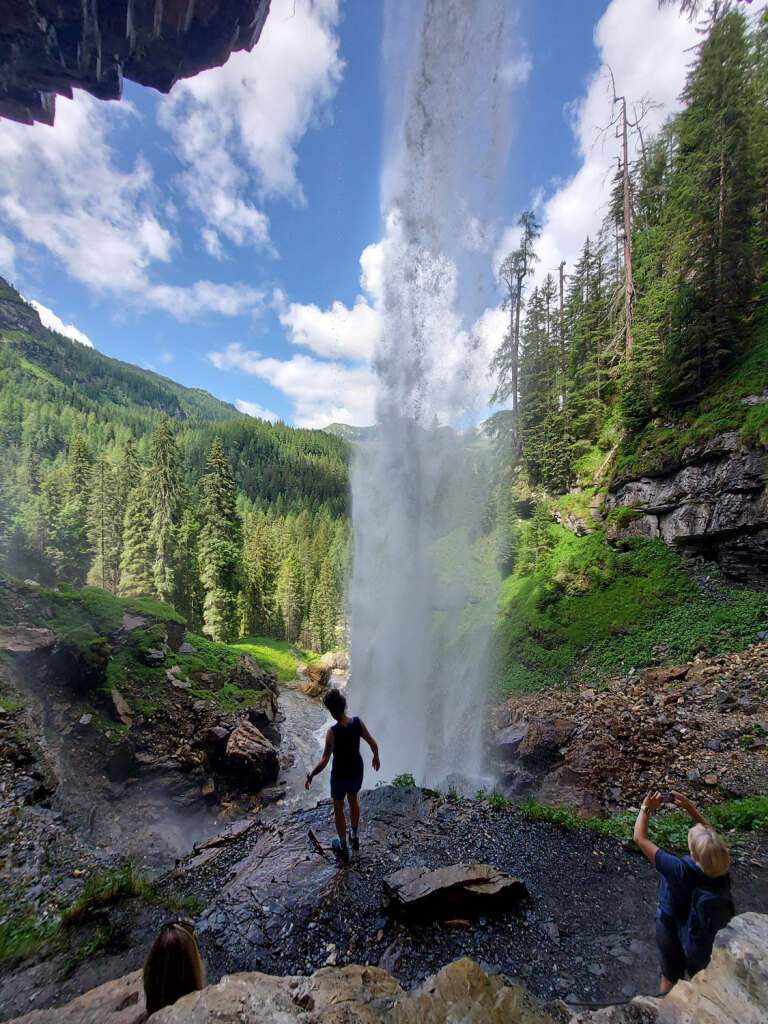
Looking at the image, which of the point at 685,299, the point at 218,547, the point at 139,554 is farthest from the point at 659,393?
the point at 139,554

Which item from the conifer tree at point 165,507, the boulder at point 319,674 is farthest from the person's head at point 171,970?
the conifer tree at point 165,507

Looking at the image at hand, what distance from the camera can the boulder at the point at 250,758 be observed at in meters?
10.8

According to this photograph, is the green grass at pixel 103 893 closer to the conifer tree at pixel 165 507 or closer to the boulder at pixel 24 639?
the boulder at pixel 24 639

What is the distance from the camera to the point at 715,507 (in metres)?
11.6

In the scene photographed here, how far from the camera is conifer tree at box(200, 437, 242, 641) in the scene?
1086 inches

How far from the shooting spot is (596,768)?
24.3 feet

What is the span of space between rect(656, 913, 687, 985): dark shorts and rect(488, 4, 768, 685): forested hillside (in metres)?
9.09

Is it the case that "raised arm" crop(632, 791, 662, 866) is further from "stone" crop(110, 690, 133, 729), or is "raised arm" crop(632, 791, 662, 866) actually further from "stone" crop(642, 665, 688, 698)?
"stone" crop(110, 690, 133, 729)

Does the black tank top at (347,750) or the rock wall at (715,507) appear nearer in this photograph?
the black tank top at (347,750)

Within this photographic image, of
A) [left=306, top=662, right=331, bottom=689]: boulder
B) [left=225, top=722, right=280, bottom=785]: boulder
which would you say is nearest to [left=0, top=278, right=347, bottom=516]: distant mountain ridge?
[left=306, top=662, right=331, bottom=689]: boulder

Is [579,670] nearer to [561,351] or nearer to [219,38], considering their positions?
[561,351]

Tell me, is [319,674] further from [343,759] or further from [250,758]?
[343,759]

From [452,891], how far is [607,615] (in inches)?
440

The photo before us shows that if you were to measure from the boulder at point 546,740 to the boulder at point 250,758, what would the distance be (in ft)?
23.9
